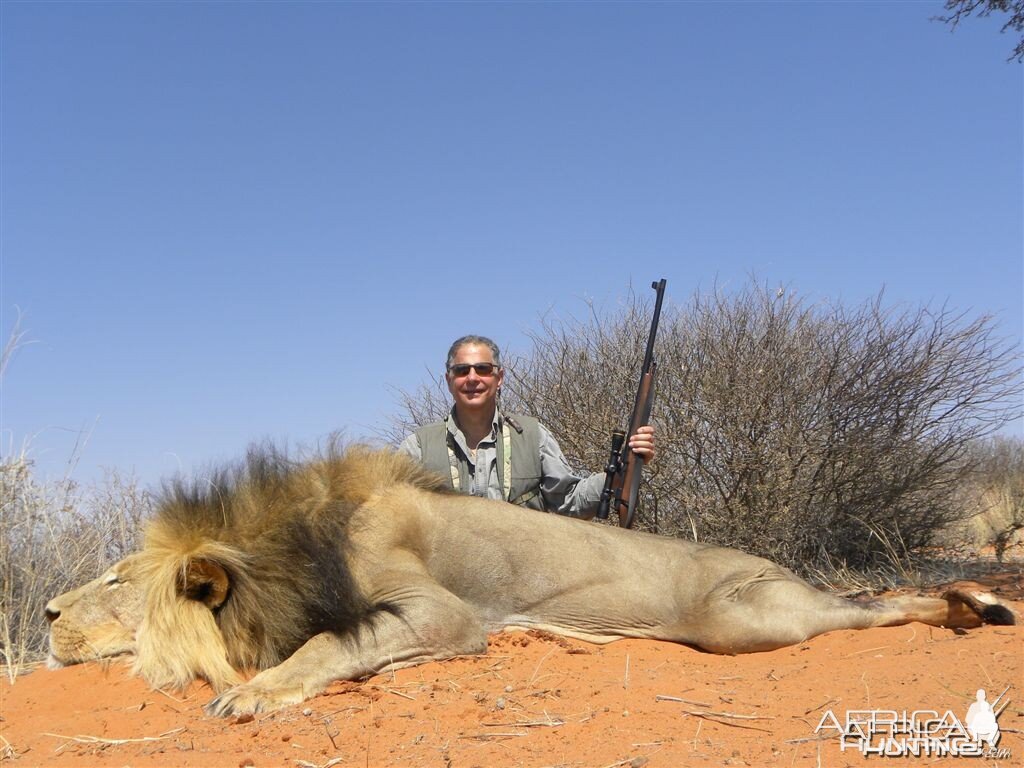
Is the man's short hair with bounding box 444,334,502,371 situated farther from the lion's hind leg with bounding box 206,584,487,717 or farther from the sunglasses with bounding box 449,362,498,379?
the lion's hind leg with bounding box 206,584,487,717

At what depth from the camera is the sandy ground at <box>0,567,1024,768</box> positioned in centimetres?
313

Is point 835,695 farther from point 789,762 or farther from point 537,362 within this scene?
point 537,362

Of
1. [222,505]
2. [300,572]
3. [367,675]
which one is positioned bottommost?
[367,675]

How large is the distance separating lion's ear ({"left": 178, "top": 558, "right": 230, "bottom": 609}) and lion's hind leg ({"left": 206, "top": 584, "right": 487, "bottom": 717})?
44 centimetres

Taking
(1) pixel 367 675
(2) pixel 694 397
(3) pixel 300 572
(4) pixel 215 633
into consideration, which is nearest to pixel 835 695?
(1) pixel 367 675

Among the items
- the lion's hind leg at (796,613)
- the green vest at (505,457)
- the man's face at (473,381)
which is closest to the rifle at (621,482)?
the green vest at (505,457)

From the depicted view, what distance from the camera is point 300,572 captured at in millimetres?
4352

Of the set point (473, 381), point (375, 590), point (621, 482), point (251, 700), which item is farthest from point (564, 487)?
point (251, 700)

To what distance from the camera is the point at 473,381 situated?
19.5 ft

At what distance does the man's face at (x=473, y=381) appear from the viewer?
5.96 meters

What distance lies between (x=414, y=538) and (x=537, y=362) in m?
5.15

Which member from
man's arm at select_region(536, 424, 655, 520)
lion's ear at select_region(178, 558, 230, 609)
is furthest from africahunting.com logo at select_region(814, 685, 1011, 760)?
man's arm at select_region(536, 424, 655, 520)

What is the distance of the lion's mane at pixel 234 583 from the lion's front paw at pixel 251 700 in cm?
36

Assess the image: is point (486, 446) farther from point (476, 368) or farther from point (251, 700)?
point (251, 700)
